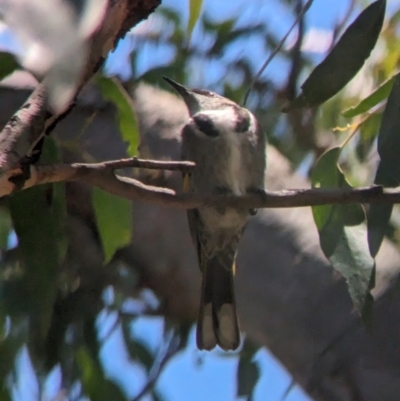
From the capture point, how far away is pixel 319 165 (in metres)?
0.90

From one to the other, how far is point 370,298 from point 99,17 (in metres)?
0.41

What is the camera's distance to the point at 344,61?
2.69 ft

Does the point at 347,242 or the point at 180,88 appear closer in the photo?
the point at 347,242

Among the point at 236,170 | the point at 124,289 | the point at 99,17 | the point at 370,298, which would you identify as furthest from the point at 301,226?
the point at 99,17

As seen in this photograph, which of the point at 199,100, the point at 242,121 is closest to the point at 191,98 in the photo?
the point at 199,100

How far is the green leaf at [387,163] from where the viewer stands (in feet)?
2.62

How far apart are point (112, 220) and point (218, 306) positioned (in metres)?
0.29

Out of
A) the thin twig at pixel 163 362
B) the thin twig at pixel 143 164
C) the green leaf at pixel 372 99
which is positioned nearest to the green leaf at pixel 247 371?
the thin twig at pixel 163 362

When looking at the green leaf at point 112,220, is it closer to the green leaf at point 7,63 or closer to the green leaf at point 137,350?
the green leaf at point 7,63

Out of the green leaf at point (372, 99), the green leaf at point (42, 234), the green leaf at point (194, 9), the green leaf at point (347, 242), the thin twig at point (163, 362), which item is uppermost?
the green leaf at point (194, 9)

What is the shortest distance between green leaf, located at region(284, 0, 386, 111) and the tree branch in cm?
15

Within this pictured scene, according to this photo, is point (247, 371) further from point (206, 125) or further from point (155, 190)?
point (155, 190)

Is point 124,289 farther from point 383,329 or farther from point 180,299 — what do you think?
point 383,329

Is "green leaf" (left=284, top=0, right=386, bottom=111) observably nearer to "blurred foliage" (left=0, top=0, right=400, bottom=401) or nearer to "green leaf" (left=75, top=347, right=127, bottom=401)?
"blurred foliage" (left=0, top=0, right=400, bottom=401)
